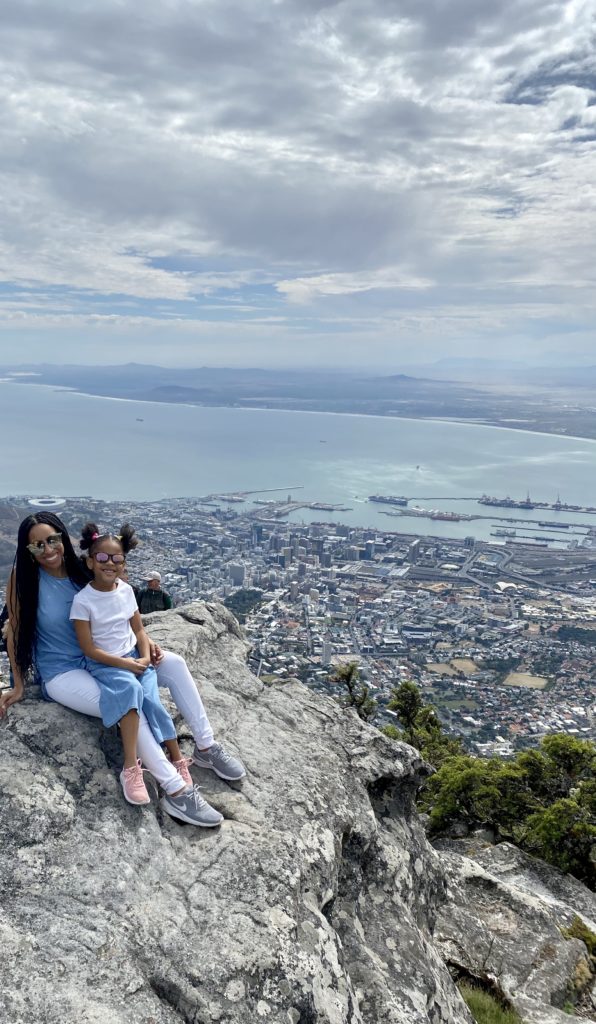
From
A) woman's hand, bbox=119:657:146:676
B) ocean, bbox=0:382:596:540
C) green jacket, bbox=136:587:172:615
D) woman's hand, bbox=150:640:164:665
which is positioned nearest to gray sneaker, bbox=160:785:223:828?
woman's hand, bbox=119:657:146:676

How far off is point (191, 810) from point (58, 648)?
155 cm

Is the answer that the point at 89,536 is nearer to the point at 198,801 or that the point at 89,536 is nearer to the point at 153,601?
the point at 198,801

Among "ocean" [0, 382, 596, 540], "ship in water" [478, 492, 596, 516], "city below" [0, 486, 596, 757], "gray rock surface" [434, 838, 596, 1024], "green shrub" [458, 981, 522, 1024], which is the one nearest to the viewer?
"green shrub" [458, 981, 522, 1024]

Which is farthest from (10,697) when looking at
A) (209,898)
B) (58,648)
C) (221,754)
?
(209,898)

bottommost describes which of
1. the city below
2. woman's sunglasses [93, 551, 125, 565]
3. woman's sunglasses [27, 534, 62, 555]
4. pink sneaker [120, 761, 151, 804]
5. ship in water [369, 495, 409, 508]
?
the city below

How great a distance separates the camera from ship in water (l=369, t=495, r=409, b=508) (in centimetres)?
8632

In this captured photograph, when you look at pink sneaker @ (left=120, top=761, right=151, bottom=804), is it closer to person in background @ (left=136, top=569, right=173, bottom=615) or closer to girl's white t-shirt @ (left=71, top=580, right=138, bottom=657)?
girl's white t-shirt @ (left=71, top=580, right=138, bottom=657)

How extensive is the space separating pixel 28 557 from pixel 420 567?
183 feet

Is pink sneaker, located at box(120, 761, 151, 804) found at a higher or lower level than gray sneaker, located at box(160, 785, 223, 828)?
higher

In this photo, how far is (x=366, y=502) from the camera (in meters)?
88.2

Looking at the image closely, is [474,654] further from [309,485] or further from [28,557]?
[309,485]

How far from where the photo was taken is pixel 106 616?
4.70 m

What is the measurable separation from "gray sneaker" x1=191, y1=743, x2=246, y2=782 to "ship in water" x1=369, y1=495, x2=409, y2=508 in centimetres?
8118

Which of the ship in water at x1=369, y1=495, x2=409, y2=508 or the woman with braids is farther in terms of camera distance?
the ship in water at x1=369, y1=495, x2=409, y2=508
